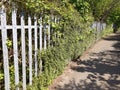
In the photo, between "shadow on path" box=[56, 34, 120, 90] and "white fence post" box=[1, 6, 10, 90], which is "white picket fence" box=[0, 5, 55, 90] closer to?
"white fence post" box=[1, 6, 10, 90]

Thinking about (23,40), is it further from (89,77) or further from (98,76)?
(98,76)

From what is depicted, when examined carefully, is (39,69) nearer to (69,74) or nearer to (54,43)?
(54,43)

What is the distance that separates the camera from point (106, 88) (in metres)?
6.84

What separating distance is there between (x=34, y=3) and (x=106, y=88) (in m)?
3.12

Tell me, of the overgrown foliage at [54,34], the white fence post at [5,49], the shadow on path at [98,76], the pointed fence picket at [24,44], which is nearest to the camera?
the white fence post at [5,49]

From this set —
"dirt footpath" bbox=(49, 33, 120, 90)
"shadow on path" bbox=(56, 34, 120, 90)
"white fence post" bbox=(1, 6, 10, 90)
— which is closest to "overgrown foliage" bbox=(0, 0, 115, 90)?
"white fence post" bbox=(1, 6, 10, 90)

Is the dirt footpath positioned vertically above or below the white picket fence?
below

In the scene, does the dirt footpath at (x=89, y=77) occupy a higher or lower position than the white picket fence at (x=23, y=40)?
lower

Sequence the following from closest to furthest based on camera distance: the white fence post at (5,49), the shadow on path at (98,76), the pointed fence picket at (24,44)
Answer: the white fence post at (5,49), the pointed fence picket at (24,44), the shadow on path at (98,76)

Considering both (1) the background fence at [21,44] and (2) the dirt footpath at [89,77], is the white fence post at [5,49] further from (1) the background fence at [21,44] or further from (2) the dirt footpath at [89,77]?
(2) the dirt footpath at [89,77]

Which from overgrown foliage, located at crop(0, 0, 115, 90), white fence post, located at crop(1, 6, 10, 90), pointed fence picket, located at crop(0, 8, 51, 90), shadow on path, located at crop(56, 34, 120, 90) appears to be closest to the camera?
white fence post, located at crop(1, 6, 10, 90)

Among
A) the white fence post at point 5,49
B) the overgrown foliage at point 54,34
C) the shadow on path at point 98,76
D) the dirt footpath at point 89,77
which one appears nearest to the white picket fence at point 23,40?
the white fence post at point 5,49

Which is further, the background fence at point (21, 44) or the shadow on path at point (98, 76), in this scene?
the shadow on path at point (98, 76)

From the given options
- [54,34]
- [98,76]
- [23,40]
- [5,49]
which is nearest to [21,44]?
[23,40]
